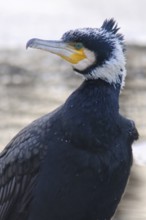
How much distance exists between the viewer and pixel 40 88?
43.2ft

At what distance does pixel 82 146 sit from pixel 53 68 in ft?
20.0

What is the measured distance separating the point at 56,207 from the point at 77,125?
0.52m

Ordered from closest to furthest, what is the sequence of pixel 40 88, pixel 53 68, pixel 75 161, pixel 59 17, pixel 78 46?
pixel 75 161 → pixel 78 46 → pixel 40 88 → pixel 53 68 → pixel 59 17

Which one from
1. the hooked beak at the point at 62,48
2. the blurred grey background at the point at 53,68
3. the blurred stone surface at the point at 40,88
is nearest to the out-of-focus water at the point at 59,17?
the blurred grey background at the point at 53,68

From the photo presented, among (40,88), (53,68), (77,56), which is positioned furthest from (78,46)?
(53,68)

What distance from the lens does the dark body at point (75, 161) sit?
25.4 ft

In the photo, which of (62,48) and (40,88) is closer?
(62,48)

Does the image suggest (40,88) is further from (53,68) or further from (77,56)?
(77,56)

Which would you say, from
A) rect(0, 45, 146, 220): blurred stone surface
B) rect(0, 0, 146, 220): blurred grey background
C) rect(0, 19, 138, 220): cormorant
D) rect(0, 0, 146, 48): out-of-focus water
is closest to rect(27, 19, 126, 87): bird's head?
rect(0, 19, 138, 220): cormorant

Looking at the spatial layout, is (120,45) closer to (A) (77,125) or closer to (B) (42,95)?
(A) (77,125)

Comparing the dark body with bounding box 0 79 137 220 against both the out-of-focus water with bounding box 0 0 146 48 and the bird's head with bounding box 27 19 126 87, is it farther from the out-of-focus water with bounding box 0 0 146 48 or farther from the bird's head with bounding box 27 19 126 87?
the out-of-focus water with bounding box 0 0 146 48

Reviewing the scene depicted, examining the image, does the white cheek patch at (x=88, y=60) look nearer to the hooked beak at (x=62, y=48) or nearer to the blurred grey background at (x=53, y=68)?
the hooked beak at (x=62, y=48)

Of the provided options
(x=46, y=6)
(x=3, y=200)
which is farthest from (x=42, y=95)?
(x=3, y=200)

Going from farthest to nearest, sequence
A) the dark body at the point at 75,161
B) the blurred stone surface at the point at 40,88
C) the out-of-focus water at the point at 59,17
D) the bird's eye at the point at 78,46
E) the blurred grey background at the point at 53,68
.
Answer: the out-of-focus water at the point at 59,17 → the blurred stone surface at the point at 40,88 → the blurred grey background at the point at 53,68 → the bird's eye at the point at 78,46 → the dark body at the point at 75,161
